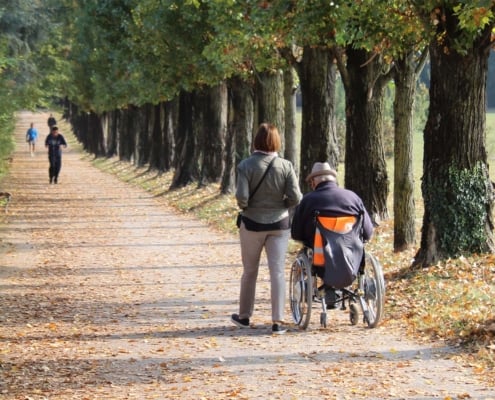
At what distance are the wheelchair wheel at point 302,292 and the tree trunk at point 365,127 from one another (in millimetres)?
8164

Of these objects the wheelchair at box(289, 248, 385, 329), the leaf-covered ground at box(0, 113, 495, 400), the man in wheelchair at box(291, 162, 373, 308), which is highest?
the man in wheelchair at box(291, 162, 373, 308)

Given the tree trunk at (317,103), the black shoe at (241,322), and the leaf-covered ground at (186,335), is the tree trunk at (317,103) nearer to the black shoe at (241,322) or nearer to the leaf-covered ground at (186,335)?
the leaf-covered ground at (186,335)

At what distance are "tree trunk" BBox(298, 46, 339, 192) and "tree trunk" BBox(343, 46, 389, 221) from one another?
0.79 m

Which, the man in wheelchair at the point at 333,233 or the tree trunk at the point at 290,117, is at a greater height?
the tree trunk at the point at 290,117

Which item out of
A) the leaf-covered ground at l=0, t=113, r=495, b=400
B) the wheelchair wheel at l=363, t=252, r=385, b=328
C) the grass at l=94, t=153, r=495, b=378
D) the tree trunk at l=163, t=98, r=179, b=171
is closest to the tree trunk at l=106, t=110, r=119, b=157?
the tree trunk at l=163, t=98, r=179, b=171

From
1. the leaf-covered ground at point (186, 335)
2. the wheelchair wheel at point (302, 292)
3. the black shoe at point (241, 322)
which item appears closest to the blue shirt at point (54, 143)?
the leaf-covered ground at point (186, 335)

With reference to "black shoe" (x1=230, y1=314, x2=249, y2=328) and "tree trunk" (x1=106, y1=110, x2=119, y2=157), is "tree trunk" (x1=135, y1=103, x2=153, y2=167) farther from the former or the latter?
"black shoe" (x1=230, y1=314, x2=249, y2=328)

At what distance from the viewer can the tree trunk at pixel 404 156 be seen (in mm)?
18750

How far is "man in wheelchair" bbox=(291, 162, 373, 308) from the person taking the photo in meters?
11.4

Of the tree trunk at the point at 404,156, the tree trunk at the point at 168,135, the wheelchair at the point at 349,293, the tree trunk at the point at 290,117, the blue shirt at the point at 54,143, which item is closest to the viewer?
the wheelchair at the point at 349,293

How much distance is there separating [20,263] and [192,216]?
30.5 feet

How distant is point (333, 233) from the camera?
11.4 meters

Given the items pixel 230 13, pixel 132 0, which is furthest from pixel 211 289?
pixel 132 0

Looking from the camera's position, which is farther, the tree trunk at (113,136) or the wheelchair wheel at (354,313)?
the tree trunk at (113,136)
